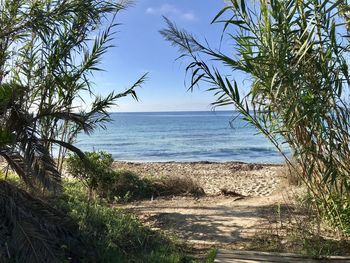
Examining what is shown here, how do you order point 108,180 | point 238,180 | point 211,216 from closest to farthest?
1. point 211,216
2. point 108,180
3. point 238,180

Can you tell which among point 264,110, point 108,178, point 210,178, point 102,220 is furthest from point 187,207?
point 210,178

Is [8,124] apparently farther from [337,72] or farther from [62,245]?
[337,72]

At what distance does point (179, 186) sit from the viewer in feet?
33.2

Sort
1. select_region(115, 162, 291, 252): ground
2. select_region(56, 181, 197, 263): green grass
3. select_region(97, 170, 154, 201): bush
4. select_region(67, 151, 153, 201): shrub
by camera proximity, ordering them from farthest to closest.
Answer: select_region(97, 170, 154, 201): bush < select_region(67, 151, 153, 201): shrub < select_region(115, 162, 291, 252): ground < select_region(56, 181, 197, 263): green grass

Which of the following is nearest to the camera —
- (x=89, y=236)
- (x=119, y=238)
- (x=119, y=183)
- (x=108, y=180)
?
(x=89, y=236)

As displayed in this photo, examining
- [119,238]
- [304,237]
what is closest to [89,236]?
[119,238]

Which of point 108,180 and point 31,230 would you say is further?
point 108,180

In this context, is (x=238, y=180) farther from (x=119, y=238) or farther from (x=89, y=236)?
(x=89, y=236)

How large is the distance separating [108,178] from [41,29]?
15.6 ft

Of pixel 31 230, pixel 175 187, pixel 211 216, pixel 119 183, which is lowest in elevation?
pixel 211 216

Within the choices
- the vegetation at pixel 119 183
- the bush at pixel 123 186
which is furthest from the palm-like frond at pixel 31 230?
the bush at pixel 123 186

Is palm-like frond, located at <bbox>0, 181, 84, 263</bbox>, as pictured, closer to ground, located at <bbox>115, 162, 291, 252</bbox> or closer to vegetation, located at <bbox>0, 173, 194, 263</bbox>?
vegetation, located at <bbox>0, 173, 194, 263</bbox>

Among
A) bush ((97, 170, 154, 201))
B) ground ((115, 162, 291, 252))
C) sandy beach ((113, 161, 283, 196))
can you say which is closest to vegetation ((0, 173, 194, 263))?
ground ((115, 162, 291, 252))

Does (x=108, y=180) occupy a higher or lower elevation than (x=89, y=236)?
higher
